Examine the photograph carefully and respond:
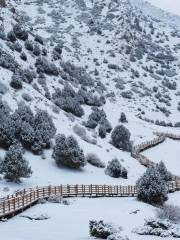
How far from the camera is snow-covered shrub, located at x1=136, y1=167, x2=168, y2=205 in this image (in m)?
42.8

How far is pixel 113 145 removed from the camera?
66312mm

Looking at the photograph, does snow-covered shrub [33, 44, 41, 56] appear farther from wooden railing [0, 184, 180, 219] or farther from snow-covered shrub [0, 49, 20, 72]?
wooden railing [0, 184, 180, 219]

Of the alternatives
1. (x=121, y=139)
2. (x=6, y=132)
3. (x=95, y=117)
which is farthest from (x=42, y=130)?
(x=95, y=117)

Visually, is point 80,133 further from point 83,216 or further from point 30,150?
point 83,216

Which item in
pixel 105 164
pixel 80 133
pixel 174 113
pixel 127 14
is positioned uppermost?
pixel 127 14

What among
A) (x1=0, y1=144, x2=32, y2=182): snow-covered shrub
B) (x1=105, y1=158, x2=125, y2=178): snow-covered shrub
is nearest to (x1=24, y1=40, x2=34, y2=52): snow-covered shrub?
(x1=105, y1=158, x2=125, y2=178): snow-covered shrub

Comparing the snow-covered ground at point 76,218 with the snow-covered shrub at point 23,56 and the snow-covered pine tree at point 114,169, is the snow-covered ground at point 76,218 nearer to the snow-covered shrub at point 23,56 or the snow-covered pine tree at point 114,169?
the snow-covered pine tree at point 114,169

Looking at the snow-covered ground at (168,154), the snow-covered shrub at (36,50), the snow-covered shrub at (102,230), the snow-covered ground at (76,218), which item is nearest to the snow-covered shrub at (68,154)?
the snow-covered ground at (76,218)

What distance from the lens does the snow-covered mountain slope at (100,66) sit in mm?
60688

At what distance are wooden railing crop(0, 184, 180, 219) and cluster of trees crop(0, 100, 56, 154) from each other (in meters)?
8.21

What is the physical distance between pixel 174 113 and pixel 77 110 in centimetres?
3999

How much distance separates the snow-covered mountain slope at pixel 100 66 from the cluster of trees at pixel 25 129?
1.80m

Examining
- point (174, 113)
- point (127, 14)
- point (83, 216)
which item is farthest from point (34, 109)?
point (127, 14)

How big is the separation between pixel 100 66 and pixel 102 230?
93.7 meters
